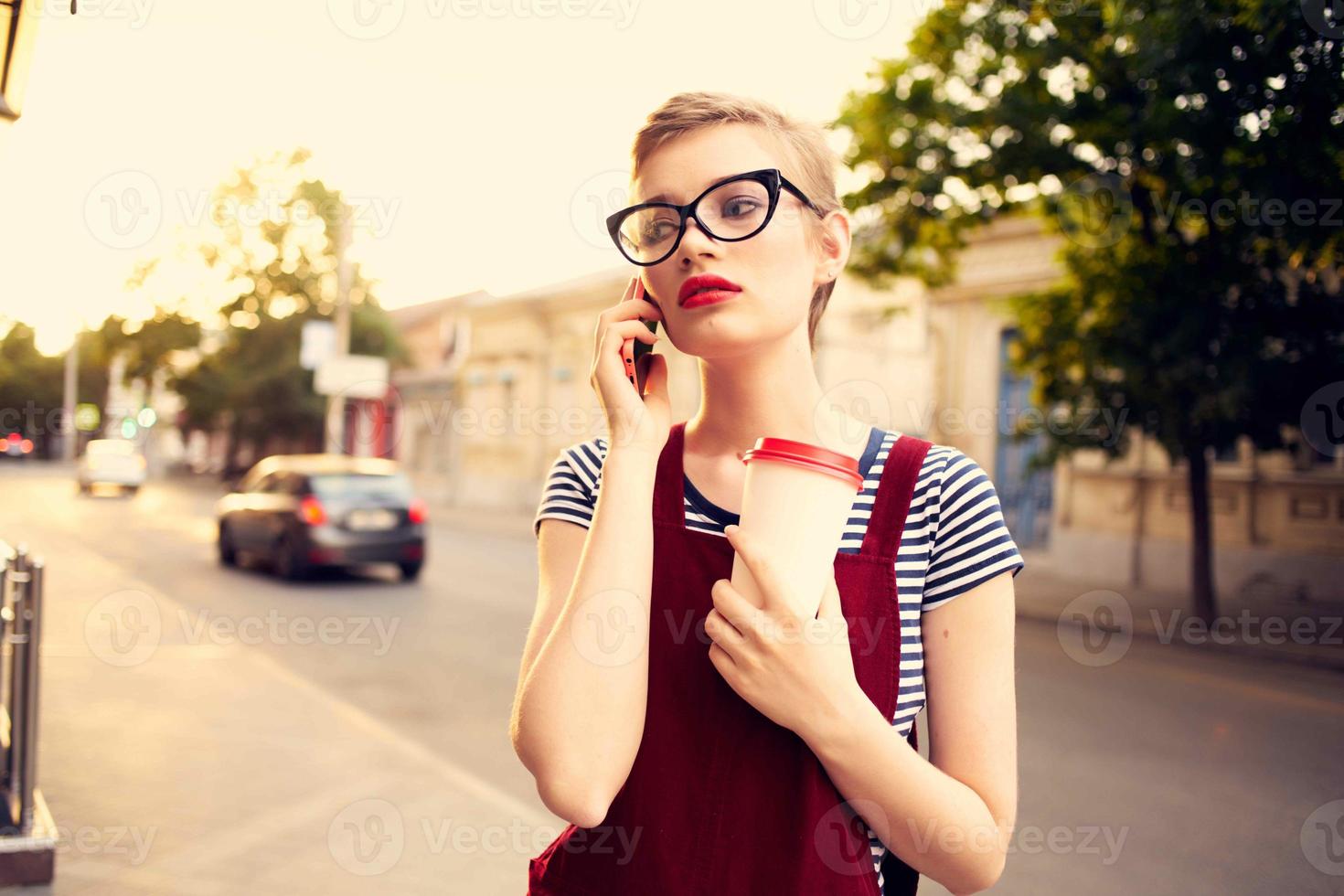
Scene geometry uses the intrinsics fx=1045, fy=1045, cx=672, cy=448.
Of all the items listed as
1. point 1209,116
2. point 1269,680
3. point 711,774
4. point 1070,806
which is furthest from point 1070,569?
point 711,774

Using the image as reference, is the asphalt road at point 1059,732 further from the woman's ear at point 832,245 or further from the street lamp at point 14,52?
the woman's ear at point 832,245

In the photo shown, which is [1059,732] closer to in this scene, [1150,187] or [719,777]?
[719,777]

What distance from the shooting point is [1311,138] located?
875cm

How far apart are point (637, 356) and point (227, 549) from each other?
47.7 feet

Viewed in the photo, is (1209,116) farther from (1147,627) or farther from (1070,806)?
(1070,806)

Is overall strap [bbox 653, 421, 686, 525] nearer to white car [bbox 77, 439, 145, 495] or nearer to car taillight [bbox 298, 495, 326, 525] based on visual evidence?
car taillight [bbox 298, 495, 326, 525]

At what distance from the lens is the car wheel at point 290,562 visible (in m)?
12.9

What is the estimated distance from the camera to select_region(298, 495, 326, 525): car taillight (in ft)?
42.0

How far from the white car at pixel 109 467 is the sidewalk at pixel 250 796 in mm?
26756

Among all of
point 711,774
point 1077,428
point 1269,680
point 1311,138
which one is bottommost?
point 1269,680

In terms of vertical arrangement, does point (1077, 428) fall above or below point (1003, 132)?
below

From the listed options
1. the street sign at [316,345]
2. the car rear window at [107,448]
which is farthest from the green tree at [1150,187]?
the car rear window at [107,448]

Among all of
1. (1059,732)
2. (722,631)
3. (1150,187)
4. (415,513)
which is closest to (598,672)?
(722,631)

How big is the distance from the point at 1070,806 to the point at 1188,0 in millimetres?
7077
